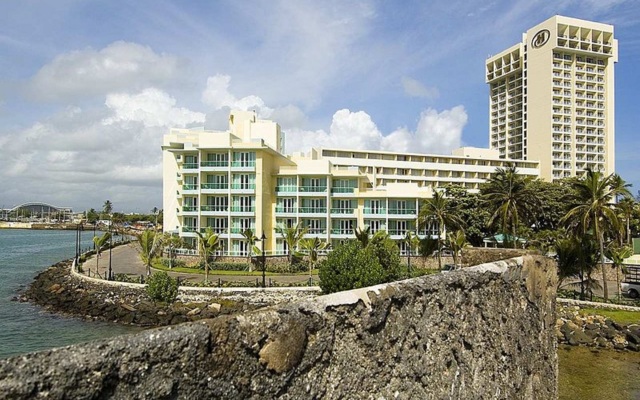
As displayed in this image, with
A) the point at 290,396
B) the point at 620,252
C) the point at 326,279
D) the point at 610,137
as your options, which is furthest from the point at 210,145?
the point at 610,137

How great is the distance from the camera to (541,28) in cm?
10500

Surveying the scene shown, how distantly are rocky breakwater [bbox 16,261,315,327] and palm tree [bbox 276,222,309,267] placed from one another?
1087cm

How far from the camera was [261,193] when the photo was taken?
50000mm

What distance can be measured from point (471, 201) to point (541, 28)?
68.7 meters

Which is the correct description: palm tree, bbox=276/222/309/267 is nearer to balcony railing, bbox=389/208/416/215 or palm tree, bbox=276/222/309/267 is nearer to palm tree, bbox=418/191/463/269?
balcony railing, bbox=389/208/416/215

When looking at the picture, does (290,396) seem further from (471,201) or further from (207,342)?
(471,201)

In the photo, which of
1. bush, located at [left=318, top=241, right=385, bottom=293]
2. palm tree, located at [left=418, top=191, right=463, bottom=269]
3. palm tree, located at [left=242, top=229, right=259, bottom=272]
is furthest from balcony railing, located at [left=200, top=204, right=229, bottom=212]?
bush, located at [left=318, top=241, right=385, bottom=293]

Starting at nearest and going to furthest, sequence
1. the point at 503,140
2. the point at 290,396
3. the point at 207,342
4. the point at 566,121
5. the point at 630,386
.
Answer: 1. the point at 207,342
2. the point at 290,396
3. the point at 630,386
4. the point at 566,121
5. the point at 503,140

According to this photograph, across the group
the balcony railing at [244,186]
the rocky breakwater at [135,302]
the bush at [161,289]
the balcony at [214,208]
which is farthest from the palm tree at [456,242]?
the bush at [161,289]

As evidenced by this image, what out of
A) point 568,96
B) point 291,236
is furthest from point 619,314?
point 568,96

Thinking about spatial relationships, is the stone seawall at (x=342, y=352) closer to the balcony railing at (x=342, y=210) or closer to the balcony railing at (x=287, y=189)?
the balcony railing at (x=287, y=189)

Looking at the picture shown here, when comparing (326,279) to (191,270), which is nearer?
(326,279)

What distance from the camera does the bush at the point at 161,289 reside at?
30.7 m

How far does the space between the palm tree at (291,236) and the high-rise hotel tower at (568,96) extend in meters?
75.3
